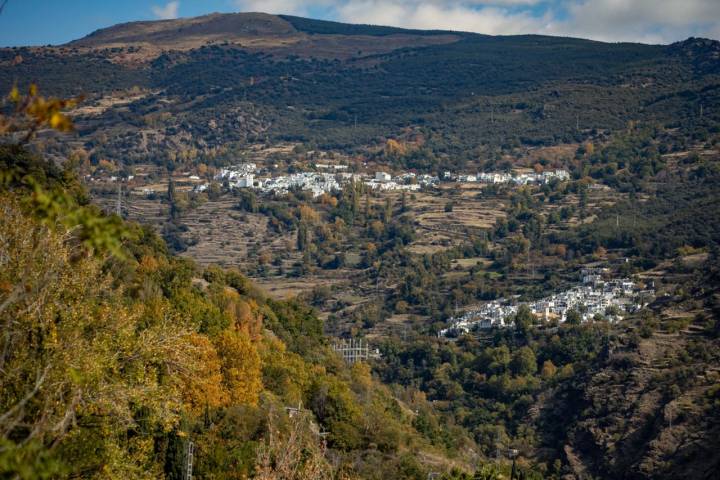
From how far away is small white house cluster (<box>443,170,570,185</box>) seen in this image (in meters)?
98.2

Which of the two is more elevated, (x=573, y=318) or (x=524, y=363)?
(x=573, y=318)

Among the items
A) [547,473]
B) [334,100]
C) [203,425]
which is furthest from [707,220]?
[334,100]

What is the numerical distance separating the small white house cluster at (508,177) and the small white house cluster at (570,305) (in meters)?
34.1

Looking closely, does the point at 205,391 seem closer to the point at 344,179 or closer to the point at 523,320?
the point at 523,320

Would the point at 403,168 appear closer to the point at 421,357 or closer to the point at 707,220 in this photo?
the point at 707,220

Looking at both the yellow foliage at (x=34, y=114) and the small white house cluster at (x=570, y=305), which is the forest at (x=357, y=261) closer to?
the yellow foliage at (x=34, y=114)

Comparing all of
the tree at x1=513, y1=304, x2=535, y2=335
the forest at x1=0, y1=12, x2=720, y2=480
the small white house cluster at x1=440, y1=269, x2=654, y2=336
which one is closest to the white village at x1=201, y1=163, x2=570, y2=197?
the forest at x1=0, y1=12, x2=720, y2=480

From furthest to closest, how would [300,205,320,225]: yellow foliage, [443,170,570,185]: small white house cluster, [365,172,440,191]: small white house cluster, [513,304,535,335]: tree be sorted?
[365,172,440,191]: small white house cluster → [443,170,570,185]: small white house cluster → [300,205,320,225]: yellow foliage → [513,304,535,335]: tree

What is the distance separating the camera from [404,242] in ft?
272

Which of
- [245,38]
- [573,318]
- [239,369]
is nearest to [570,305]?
[573,318]

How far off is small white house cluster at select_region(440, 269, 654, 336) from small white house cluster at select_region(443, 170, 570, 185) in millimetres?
34099

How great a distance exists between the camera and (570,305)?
60.2 meters

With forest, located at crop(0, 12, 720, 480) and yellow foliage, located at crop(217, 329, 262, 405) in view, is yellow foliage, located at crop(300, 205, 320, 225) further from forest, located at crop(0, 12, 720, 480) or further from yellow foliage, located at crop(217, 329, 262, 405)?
yellow foliage, located at crop(217, 329, 262, 405)

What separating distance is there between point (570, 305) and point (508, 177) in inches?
1653
